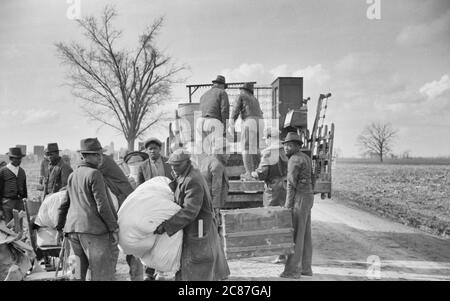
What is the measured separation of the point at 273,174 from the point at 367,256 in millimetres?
2313

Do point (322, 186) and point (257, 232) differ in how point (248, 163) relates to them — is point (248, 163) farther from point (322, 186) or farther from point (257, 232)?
point (322, 186)

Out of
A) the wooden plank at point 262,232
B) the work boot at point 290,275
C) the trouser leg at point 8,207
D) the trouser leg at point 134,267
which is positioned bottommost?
the work boot at point 290,275

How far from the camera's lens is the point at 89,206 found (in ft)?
15.3

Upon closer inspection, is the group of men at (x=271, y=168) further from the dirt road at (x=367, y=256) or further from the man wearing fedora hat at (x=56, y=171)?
the man wearing fedora hat at (x=56, y=171)

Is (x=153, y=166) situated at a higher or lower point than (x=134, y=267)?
higher

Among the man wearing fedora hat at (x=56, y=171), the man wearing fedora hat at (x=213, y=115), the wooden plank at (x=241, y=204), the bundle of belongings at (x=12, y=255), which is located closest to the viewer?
the bundle of belongings at (x=12, y=255)

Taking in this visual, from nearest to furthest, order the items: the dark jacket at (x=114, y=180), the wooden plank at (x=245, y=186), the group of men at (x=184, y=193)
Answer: the group of men at (x=184, y=193), the dark jacket at (x=114, y=180), the wooden plank at (x=245, y=186)

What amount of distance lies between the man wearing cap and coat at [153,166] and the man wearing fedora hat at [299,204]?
182 cm

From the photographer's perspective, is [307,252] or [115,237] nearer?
[115,237]

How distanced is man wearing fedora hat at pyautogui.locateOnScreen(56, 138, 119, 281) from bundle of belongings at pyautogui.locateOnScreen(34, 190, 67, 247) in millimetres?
473

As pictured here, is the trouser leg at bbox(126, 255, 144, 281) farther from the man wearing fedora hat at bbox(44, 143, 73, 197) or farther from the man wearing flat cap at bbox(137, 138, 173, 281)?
the man wearing fedora hat at bbox(44, 143, 73, 197)

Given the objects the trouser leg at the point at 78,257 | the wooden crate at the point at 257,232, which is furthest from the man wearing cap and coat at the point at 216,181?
the trouser leg at the point at 78,257

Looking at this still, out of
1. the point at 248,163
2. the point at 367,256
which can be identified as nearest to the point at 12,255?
the point at 248,163

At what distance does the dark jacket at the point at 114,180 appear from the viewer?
5656mm
